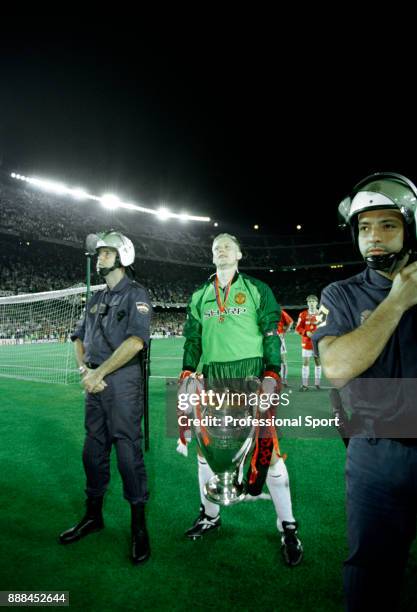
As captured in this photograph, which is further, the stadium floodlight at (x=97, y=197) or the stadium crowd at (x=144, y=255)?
the stadium floodlight at (x=97, y=197)

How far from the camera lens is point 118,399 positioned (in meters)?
3.28

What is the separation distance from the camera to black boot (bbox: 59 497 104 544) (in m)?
3.30

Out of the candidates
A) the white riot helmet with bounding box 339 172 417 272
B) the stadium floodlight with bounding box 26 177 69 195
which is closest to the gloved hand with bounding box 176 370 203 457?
the white riot helmet with bounding box 339 172 417 272

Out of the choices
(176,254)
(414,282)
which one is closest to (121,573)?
(414,282)

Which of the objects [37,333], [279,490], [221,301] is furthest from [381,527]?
[37,333]

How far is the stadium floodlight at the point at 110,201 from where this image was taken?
5018 cm

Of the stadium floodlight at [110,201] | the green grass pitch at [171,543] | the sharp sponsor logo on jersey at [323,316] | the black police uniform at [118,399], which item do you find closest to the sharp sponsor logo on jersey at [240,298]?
the black police uniform at [118,399]

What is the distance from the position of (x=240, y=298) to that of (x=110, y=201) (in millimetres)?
50531

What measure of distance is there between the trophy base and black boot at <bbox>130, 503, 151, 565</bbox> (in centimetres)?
92

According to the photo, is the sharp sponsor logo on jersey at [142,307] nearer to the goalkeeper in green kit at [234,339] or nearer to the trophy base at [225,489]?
the goalkeeper in green kit at [234,339]

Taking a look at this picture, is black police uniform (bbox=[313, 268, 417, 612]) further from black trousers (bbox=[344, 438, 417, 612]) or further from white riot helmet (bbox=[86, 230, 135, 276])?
white riot helmet (bbox=[86, 230, 135, 276])

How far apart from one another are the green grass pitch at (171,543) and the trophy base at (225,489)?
650mm

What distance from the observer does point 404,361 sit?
1.66m

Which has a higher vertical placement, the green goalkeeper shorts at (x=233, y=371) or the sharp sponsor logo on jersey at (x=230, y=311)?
the sharp sponsor logo on jersey at (x=230, y=311)
